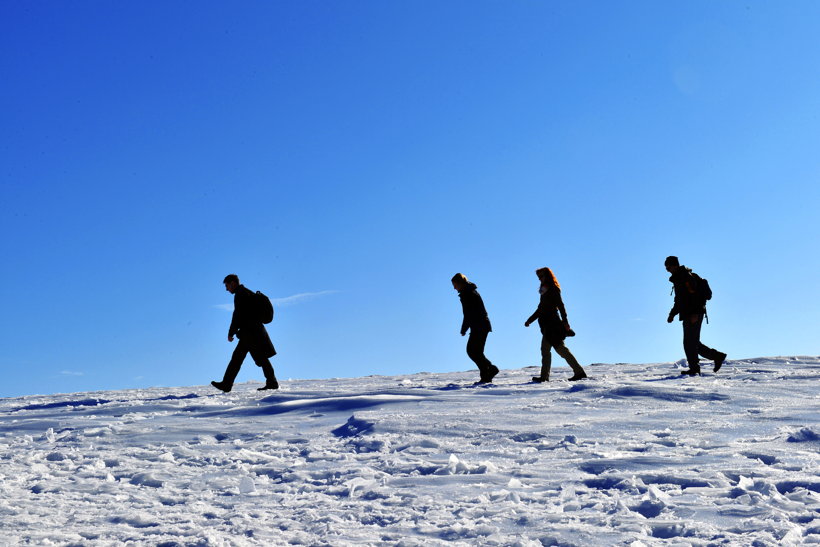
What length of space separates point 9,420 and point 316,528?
686 cm

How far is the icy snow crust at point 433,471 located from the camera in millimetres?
4262

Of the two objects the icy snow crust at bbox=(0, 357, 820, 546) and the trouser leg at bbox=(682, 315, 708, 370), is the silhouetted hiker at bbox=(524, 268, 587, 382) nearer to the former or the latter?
the trouser leg at bbox=(682, 315, 708, 370)

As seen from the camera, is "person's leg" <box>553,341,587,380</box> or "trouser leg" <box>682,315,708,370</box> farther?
"trouser leg" <box>682,315,708,370</box>

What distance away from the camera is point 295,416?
28.2ft

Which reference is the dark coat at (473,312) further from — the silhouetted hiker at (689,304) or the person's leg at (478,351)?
the silhouetted hiker at (689,304)

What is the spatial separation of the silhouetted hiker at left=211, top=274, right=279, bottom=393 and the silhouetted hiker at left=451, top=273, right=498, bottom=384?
3.28m

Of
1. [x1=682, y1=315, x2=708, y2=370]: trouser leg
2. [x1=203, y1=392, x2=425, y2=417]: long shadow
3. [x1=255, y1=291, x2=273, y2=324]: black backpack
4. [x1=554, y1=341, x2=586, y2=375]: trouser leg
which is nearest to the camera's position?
[x1=203, y1=392, x2=425, y2=417]: long shadow

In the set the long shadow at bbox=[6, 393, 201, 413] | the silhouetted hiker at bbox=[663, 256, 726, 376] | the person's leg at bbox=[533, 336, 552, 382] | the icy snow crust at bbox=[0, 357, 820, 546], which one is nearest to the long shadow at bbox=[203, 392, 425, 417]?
the icy snow crust at bbox=[0, 357, 820, 546]

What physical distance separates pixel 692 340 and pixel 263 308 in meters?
7.08

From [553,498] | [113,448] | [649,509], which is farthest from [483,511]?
[113,448]

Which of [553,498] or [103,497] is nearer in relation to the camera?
[553,498]

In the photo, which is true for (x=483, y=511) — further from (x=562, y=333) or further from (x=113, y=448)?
(x=562, y=333)

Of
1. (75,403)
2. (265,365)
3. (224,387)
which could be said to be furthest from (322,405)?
(75,403)

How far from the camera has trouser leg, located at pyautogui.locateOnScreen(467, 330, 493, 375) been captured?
12.1 metres
